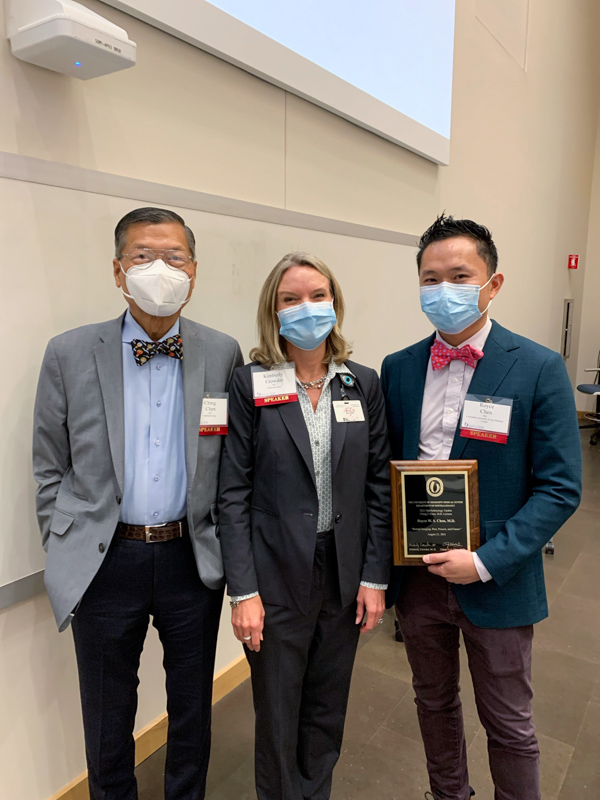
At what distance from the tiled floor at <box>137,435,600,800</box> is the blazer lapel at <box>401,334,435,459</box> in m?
1.40

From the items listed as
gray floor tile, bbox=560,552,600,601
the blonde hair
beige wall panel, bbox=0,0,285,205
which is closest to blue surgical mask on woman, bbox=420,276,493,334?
the blonde hair

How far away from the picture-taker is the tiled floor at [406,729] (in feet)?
6.97

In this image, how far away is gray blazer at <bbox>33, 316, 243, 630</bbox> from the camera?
5.07ft

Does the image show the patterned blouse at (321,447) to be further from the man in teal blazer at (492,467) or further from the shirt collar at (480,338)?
the shirt collar at (480,338)

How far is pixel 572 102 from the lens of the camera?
689 centimetres

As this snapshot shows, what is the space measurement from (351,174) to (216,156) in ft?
3.51

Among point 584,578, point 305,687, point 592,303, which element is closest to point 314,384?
point 305,687

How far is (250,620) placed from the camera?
159cm

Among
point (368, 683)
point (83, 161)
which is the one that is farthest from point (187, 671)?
point (83, 161)

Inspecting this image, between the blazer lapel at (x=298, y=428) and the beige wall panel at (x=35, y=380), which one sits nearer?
the blazer lapel at (x=298, y=428)

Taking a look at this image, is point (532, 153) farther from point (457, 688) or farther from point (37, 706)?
point (37, 706)

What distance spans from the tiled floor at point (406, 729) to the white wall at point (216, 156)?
0.36 m

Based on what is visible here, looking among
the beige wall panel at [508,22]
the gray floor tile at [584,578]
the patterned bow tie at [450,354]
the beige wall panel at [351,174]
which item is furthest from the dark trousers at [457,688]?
the beige wall panel at [508,22]

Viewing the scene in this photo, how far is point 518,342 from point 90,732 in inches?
68.0
